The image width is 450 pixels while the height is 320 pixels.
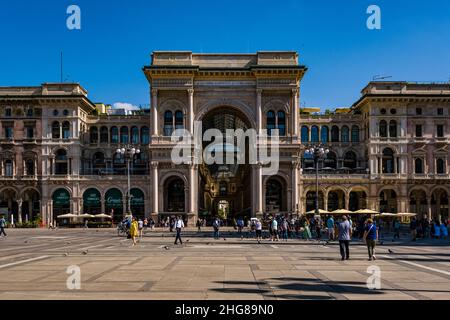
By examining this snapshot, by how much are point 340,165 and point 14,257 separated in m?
68.1

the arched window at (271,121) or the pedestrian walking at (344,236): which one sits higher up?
the arched window at (271,121)

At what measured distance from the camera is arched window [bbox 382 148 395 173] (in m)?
84.4

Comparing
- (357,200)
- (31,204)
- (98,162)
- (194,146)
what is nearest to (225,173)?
(98,162)

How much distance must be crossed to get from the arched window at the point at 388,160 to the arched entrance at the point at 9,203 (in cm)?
5421

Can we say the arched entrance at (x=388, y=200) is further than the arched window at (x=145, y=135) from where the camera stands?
No

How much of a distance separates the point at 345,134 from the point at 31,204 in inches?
1916

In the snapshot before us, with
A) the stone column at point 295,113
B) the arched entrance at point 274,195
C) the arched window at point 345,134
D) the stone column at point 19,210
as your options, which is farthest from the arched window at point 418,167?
the stone column at point 19,210

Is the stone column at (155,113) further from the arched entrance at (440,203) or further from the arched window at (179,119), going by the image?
the arched entrance at (440,203)

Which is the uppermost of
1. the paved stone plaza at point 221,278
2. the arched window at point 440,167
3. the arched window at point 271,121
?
the arched window at point 271,121

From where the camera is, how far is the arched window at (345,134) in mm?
89188

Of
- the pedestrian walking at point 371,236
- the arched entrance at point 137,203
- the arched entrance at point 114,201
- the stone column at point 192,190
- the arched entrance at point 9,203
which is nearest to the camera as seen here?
the pedestrian walking at point 371,236
